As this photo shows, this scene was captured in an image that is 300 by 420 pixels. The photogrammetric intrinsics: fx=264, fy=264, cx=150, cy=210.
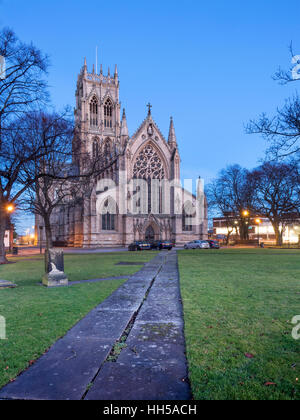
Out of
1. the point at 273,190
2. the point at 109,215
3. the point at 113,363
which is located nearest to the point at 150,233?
the point at 109,215

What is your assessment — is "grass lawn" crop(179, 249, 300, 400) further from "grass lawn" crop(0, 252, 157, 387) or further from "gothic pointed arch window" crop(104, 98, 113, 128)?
"gothic pointed arch window" crop(104, 98, 113, 128)

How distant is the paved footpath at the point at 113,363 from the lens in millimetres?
2355

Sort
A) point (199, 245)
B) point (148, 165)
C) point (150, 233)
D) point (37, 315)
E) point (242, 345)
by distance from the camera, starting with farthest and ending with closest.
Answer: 1. point (148, 165)
2. point (150, 233)
3. point (199, 245)
4. point (37, 315)
5. point (242, 345)

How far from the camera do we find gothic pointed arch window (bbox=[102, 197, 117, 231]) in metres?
45.6

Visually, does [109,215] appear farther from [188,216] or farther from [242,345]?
[242,345]

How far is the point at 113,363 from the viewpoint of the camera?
2.93 metres

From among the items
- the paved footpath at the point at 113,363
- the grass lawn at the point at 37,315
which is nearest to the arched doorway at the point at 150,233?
the grass lawn at the point at 37,315

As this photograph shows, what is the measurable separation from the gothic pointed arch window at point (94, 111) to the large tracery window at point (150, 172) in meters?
12.8

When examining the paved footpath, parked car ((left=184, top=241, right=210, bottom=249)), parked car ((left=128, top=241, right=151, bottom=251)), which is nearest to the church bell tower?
parked car ((left=128, top=241, right=151, bottom=251))

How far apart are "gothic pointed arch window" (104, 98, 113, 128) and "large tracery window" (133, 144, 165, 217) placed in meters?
11.3

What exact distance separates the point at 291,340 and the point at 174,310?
2135mm

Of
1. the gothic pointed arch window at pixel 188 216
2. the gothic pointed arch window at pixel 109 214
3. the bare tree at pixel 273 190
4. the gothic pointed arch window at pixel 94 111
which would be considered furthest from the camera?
the gothic pointed arch window at pixel 94 111

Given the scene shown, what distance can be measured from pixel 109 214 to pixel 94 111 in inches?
893

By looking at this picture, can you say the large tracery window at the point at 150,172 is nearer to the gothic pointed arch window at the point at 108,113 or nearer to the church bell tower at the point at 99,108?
the church bell tower at the point at 99,108
